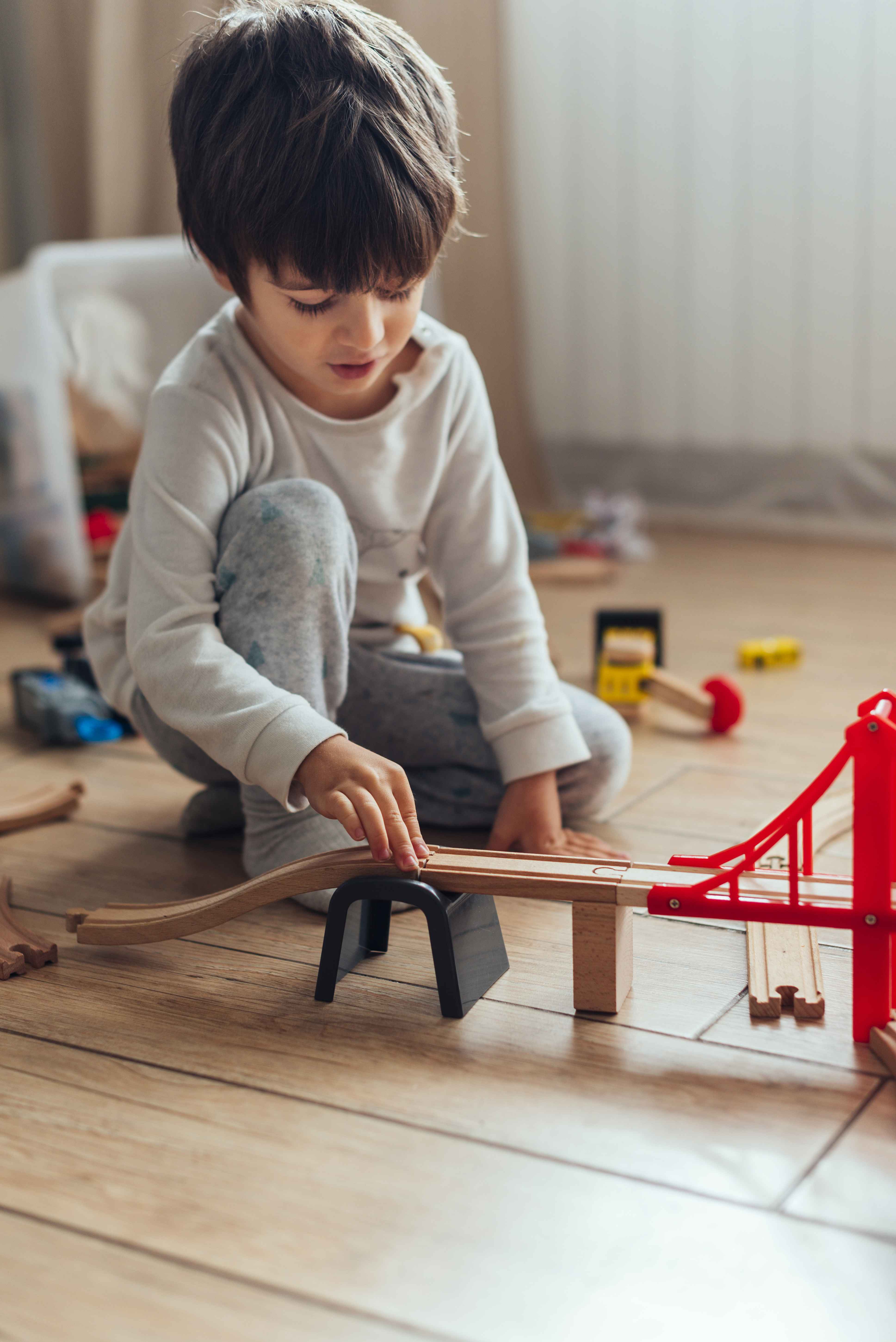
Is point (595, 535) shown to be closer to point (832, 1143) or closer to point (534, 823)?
point (534, 823)

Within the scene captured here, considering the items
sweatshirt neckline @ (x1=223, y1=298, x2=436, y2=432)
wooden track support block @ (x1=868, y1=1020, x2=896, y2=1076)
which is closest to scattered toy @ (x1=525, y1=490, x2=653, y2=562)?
sweatshirt neckline @ (x1=223, y1=298, x2=436, y2=432)

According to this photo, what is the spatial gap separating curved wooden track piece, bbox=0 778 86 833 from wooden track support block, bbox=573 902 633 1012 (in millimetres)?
501

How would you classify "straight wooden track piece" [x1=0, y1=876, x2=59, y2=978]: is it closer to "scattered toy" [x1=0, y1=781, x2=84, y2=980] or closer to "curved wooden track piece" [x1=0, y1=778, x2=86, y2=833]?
"scattered toy" [x1=0, y1=781, x2=84, y2=980]

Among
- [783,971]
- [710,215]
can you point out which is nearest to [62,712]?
[783,971]

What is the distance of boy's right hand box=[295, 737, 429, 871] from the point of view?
2.40 ft

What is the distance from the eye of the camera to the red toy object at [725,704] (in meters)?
1.21

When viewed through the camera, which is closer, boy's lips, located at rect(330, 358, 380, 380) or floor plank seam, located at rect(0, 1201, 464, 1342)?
floor plank seam, located at rect(0, 1201, 464, 1342)

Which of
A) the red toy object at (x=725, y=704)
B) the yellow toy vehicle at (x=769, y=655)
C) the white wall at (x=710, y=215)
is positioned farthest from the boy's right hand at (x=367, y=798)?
the white wall at (x=710, y=215)

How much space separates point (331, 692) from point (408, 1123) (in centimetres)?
34

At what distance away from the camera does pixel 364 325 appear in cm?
81

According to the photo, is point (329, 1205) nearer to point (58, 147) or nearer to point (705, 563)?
point (705, 563)

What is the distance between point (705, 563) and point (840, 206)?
20.5 inches

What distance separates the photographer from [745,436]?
2.05 m

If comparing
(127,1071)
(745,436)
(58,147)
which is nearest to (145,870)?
(127,1071)
